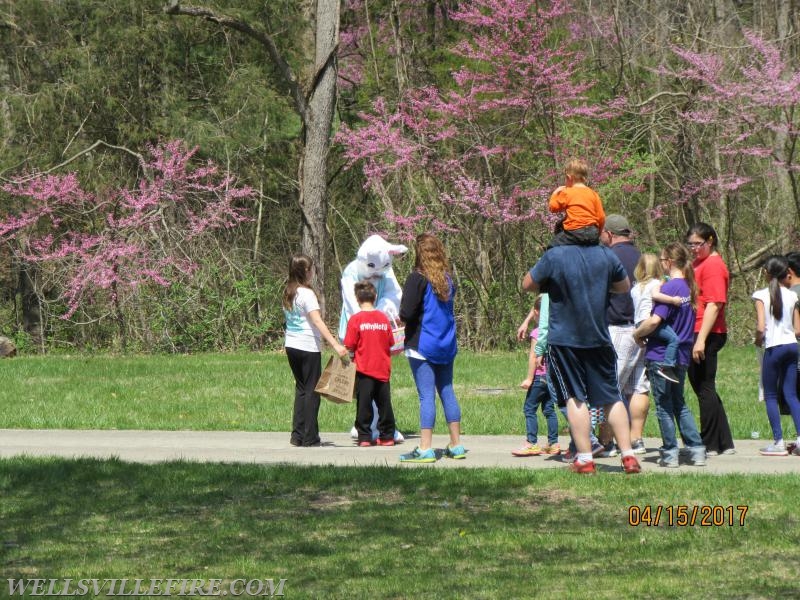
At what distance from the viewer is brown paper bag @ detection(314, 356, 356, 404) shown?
10.5m

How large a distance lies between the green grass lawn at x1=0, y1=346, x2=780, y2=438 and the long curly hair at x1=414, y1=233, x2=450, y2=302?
2490 mm

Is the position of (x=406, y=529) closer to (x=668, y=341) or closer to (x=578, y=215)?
(x=578, y=215)

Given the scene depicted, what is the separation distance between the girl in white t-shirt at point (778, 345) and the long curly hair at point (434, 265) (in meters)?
2.40

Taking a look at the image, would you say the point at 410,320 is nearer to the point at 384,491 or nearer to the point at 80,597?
the point at 384,491

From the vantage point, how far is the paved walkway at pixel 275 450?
9500 millimetres

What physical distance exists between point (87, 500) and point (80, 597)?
8.35 feet

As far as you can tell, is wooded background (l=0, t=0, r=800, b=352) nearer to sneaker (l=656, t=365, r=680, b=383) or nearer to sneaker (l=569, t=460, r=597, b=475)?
sneaker (l=656, t=365, r=680, b=383)

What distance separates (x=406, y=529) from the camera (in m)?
7.28

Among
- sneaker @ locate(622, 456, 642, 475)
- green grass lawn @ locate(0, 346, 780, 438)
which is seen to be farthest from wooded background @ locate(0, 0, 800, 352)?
sneaker @ locate(622, 456, 642, 475)

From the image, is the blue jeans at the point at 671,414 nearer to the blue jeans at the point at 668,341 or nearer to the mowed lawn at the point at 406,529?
the blue jeans at the point at 668,341

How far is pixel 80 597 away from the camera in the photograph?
19.1 feet

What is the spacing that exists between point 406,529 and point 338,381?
3373 millimetres

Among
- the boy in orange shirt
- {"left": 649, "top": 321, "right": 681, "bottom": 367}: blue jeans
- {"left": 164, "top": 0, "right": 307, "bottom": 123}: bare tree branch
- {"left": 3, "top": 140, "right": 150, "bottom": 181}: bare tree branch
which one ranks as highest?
{"left": 164, "top": 0, "right": 307, "bottom": 123}: bare tree branch

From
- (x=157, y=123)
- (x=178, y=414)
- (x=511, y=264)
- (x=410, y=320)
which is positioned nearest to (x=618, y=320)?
(x=410, y=320)
